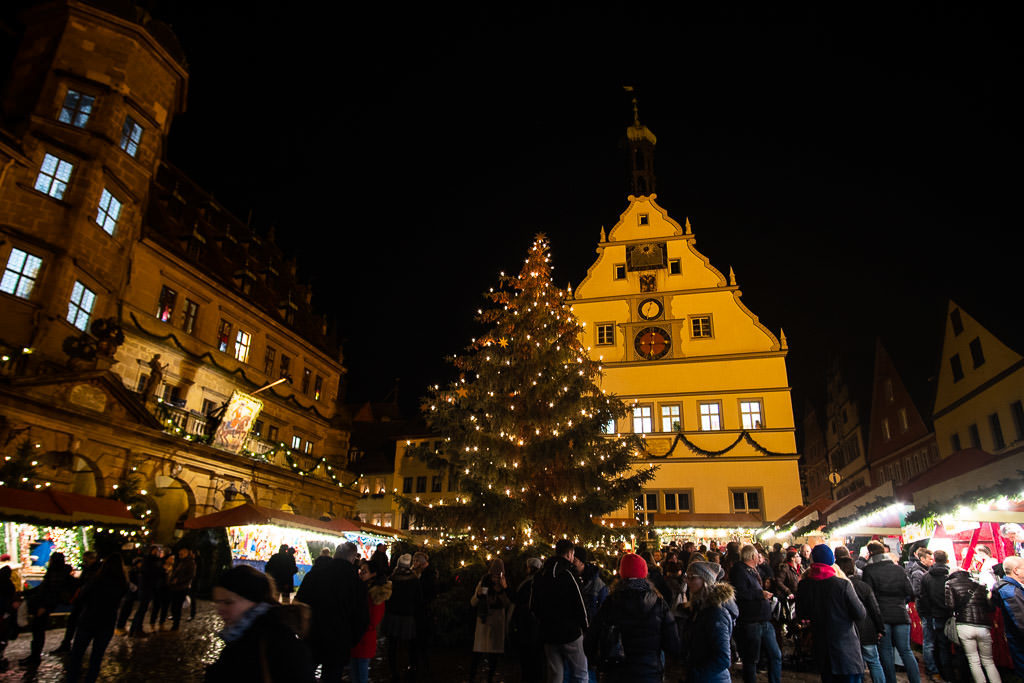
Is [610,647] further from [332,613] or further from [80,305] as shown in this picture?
[80,305]

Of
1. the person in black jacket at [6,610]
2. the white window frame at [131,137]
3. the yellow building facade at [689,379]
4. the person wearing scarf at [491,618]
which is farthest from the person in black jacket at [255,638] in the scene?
the yellow building facade at [689,379]

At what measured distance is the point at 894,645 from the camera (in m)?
7.98

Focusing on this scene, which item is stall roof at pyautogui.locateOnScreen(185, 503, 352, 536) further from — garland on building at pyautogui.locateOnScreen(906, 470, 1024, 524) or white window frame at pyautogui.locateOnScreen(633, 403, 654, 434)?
white window frame at pyautogui.locateOnScreen(633, 403, 654, 434)

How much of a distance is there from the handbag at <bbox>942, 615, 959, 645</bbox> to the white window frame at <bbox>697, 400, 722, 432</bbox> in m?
21.3

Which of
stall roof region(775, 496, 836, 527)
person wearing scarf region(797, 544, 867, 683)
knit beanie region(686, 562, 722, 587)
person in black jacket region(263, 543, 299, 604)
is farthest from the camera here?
stall roof region(775, 496, 836, 527)

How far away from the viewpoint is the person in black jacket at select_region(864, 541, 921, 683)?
7.78 m

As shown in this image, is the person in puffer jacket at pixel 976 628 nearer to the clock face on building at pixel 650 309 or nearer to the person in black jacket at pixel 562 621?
the person in black jacket at pixel 562 621

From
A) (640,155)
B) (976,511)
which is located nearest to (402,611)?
(976,511)

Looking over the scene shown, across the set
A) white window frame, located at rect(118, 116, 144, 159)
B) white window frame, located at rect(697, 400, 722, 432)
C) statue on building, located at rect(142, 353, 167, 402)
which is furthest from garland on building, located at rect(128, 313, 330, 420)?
white window frame, located at rect(697, 400, 722, 432)

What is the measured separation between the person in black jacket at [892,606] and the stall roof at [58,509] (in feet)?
51.1

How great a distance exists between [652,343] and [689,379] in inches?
105

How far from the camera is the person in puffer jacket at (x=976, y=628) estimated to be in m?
7.76

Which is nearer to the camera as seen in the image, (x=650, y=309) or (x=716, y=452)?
(x=716, y=452)

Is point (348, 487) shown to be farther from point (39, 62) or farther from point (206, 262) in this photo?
point (39, 62)
